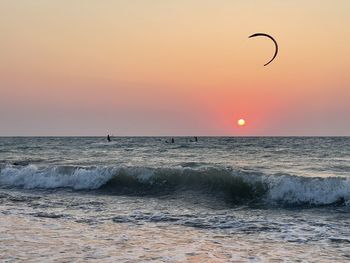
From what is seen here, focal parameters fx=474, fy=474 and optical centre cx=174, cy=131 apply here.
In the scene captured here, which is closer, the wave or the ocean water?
the ocean water

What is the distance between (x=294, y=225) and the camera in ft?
36.1

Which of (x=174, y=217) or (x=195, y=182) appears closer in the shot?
(x=174, y=217)

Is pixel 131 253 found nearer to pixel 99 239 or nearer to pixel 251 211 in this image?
pixel 99 239

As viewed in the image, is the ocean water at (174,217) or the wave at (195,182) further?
the wave at (195,182)

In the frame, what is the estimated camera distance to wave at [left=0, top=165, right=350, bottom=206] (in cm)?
1606

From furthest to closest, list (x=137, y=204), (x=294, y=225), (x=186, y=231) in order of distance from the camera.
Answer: (x=137, y=204) < (x=294, y=225) < (x=186, y=231)

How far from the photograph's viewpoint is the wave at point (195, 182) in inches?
632

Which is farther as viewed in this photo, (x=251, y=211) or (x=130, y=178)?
(x=130, y=178)

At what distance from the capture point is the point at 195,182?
19266mm

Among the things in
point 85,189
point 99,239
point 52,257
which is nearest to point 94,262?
point 52,257

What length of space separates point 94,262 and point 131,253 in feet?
2.70

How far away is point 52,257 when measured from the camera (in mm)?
7949

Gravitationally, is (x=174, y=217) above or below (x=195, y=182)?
below

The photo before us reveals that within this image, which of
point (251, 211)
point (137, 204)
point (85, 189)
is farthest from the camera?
point (85, 189)
